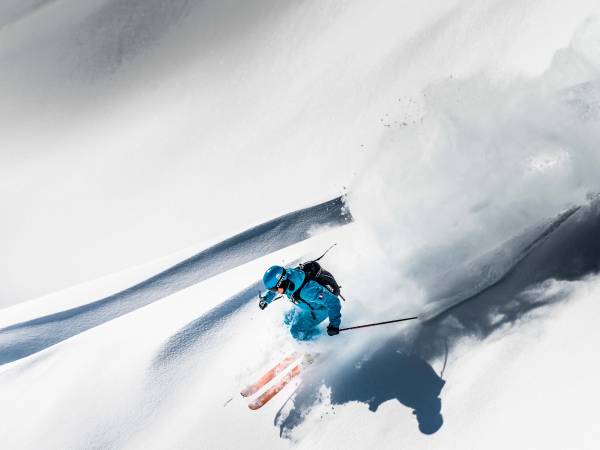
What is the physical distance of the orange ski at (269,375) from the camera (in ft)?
19.2

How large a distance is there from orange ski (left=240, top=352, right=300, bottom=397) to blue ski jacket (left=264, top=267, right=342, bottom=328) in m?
0.85

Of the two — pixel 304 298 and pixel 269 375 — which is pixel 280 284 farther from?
pixel 269 375

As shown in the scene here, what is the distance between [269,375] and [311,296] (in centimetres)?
146

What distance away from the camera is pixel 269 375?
5.93m

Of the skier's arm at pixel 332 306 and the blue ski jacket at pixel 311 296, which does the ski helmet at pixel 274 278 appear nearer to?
the blue ski jacket at pixel 311 296

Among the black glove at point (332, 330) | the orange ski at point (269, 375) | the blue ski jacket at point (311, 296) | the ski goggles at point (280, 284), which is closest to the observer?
the ski goggles at point (280, 284)

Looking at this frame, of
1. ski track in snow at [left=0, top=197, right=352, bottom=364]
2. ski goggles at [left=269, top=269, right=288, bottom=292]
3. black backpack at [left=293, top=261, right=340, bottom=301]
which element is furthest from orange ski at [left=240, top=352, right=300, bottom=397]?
ski track in snow at [left=0, top=197, right=352, bottom=364]

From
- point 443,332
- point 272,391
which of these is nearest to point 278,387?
point 272,391

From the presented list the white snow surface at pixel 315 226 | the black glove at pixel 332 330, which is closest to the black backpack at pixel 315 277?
the black glove at pixel 332 330

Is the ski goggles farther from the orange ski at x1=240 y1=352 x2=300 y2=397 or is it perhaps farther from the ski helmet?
the orange ski at x1=240 y1=352 x2=300 y2=397

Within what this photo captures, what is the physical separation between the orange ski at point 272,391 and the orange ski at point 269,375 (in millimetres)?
112

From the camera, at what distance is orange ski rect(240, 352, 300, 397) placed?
5855mm

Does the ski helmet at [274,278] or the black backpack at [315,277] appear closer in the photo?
the ski helmet at [274,278]

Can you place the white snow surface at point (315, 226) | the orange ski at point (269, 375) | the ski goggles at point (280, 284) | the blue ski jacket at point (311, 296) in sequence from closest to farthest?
1. the ski goggles at point (280, 284)
2. the blue ski jacket at point (311, 296)
3. the white snow surface at point (315, 226)
4. the orange ski at point (269, 375)
